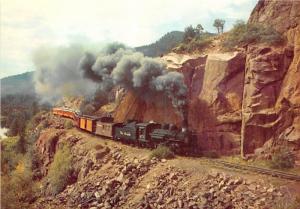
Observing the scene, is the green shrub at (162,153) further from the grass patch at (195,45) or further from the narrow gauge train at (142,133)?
the grass patch at (195,45)

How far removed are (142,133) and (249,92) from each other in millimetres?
7269

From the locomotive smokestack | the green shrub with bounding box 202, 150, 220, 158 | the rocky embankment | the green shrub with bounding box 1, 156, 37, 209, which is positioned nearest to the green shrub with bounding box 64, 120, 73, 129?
the rocky embankment

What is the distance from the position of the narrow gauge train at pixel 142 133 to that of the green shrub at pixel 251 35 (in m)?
6.94

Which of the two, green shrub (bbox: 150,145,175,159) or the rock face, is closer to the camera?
the rock face

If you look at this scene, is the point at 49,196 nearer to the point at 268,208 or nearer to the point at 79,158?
the point at 79,158

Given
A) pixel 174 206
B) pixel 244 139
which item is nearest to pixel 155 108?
pixel 244 139

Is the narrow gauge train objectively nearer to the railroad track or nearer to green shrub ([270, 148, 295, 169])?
the railroad track

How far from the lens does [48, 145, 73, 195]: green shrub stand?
82.2 feet

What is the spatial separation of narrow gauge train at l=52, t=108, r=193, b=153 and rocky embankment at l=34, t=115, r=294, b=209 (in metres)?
0.71

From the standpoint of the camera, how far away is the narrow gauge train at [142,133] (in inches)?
906

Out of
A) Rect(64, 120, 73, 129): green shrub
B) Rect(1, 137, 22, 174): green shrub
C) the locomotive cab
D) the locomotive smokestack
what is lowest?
Rect(1, 137, 22, 174): green shrub

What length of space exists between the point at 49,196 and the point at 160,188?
8783mm

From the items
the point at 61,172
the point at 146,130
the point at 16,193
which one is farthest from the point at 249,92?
the point at 16,193

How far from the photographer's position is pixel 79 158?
88.3ft
